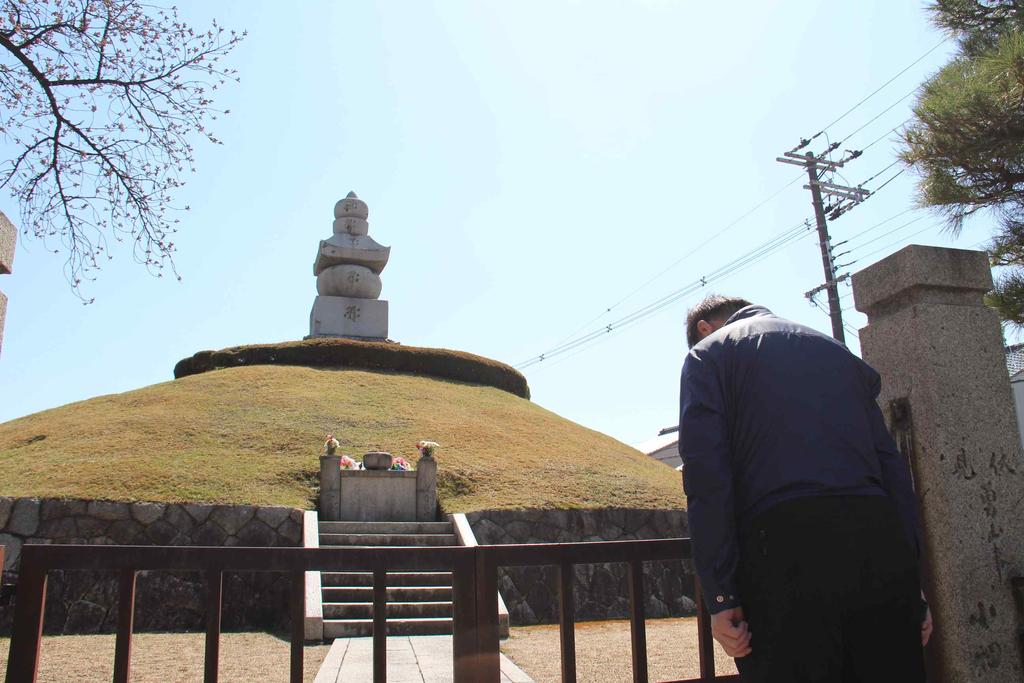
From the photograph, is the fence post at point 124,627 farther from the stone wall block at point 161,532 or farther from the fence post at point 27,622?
the stone wall block at point 161,532

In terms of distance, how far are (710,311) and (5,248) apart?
2.96 meters

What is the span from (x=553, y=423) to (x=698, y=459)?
15.2 m

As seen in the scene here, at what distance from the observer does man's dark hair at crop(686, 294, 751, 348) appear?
9.36 ft

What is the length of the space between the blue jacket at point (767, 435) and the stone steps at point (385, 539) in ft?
27.9

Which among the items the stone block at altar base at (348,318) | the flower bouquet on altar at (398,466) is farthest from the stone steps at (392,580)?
the stone block at altar base at (348,318)

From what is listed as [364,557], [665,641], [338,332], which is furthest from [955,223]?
[338,332]

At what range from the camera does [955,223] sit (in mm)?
7176

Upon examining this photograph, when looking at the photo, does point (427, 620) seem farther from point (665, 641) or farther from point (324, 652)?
point (665, 641)

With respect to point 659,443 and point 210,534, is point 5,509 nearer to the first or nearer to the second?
point 210,534

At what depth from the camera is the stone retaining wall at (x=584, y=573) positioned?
10570mm

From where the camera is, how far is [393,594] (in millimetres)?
9281

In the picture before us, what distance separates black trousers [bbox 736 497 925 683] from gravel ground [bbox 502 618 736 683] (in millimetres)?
3661

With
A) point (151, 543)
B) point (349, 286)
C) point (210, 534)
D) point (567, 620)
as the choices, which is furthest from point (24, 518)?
point (349, 286)

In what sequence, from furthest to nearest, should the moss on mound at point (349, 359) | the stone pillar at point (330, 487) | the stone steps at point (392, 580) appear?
the moss on mound at point (349, 359) → the stone pillar at point (330, 487) → the stone steps at point (392, 580)
